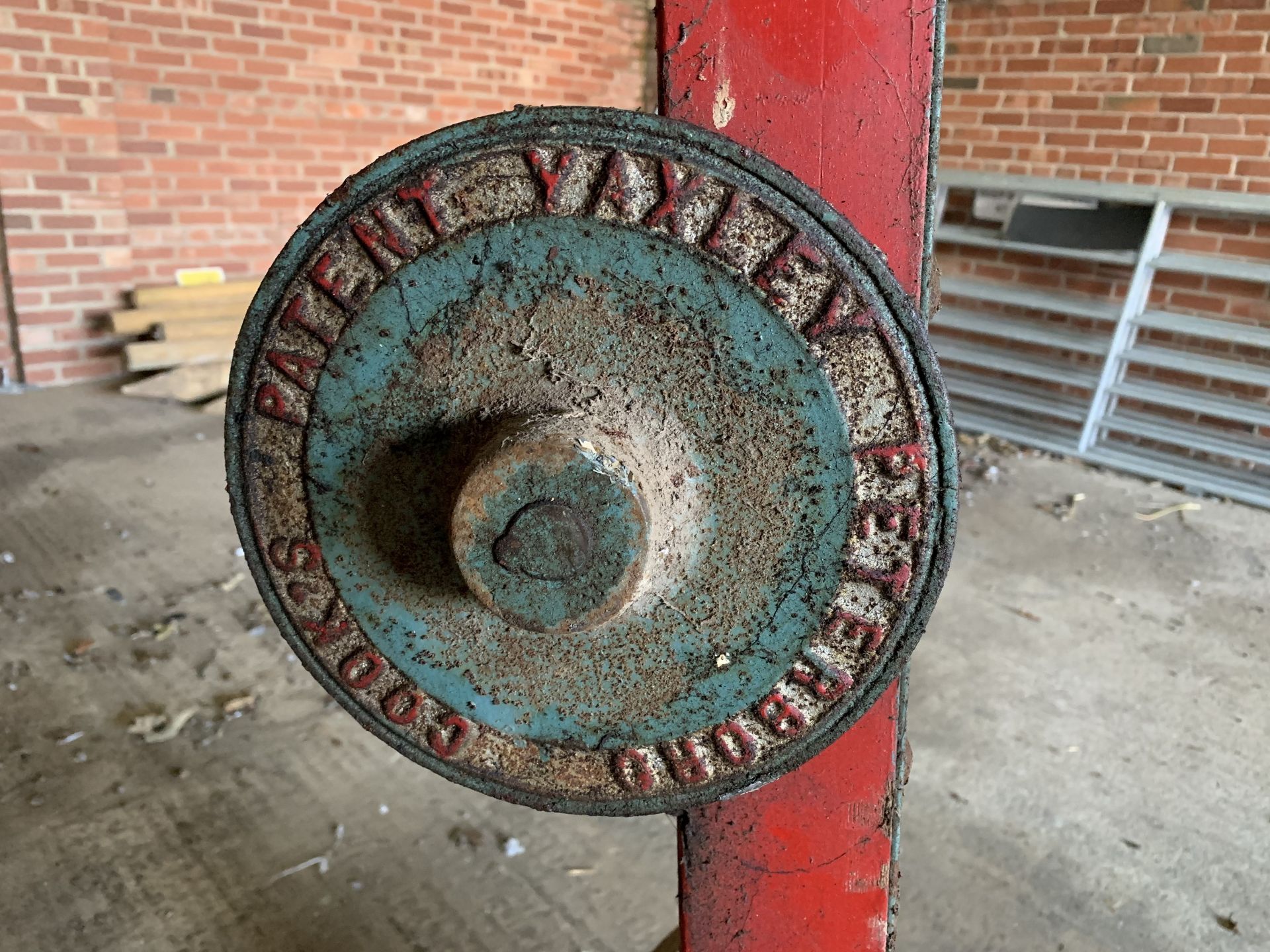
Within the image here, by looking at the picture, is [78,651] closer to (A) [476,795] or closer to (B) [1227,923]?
(A) [476,795]

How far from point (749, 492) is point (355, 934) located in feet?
5.28

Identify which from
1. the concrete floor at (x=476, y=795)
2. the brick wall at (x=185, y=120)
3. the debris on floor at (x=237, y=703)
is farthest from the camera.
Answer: the brick wall at (x=185, y=120)

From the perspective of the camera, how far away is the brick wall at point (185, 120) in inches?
168

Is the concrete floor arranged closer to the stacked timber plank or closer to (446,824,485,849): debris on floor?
(446,824,485,849): debris on floor

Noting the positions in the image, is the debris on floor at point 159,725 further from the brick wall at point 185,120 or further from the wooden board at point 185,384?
the brick wall at point 185,120

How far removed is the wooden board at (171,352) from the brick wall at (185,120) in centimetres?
25

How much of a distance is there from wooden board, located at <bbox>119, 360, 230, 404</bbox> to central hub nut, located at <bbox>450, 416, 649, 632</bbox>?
4.41 metres

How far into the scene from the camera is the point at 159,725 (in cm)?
241

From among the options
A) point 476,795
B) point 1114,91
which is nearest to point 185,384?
point 476,795

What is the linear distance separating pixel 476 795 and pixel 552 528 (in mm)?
1799

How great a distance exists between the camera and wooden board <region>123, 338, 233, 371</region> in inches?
179

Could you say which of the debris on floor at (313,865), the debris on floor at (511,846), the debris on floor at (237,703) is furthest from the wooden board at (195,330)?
the debris on floor at (511,846)

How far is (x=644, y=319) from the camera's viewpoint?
693mm

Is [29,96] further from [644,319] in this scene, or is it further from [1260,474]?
[1260,474]
